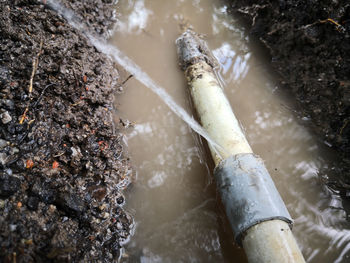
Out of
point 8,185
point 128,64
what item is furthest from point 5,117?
point 128,64

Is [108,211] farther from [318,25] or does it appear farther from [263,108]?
[318,25]

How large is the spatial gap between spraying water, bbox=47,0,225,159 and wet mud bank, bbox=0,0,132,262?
248 mm

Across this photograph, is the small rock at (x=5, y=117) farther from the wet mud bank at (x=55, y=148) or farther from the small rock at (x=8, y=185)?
the small rock at (x=8, y=185)

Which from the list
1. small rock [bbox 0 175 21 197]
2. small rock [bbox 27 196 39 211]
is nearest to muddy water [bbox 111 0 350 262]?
small rock [bbox 27 196 39 211]

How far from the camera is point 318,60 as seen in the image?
290 cm

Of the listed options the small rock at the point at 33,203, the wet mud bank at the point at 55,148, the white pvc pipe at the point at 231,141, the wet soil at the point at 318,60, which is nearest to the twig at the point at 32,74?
the wet mud bank at the point at 55,148

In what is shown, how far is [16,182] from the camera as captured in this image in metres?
1.76

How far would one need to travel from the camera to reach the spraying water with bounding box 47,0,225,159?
292 centimetres

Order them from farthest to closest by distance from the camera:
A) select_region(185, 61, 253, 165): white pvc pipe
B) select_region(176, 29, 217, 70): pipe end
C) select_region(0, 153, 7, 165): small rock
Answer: select_region(176, 29, 217, 70): pipe end → select_region(185, 61, 253, 165): white pvc pipe → select_region(0, 153, 7, 165): small rock

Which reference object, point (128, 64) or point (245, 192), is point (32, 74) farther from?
point (245, 192)

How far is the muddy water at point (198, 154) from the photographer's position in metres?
2.18

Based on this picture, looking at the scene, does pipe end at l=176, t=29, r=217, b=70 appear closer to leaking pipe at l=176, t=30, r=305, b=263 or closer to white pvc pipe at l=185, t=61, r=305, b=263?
white pvc pipe at l=185, t=61, r=305, b=263

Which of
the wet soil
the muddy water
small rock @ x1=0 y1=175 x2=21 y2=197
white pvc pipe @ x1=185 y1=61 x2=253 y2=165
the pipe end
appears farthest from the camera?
the pipe end

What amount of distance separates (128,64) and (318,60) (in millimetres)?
2274
